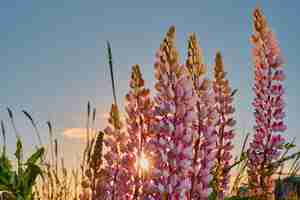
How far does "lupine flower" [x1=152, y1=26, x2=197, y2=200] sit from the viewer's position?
2.80 meters

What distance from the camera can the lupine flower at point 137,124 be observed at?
335 cm

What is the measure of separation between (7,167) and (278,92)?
422 cm

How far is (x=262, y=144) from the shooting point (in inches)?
273

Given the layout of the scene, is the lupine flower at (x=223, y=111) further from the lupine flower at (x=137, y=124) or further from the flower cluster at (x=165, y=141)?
the lupine flower at (x=137, y=124)

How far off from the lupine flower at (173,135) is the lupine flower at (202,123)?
9.4 inches

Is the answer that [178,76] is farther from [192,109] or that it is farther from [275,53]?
[275,53]

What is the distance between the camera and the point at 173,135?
9.31 ft

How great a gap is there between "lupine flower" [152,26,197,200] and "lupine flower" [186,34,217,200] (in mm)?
239

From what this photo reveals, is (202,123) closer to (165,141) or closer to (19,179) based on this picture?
(165,141)

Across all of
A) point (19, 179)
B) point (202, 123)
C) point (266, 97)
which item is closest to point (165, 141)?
point (202, 123)

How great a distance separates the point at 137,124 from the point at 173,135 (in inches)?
31.4

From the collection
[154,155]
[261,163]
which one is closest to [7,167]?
[154,155]

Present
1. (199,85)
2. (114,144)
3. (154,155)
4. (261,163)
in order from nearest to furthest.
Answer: (154,155)
(199,85)
(114,144)
(261,163)

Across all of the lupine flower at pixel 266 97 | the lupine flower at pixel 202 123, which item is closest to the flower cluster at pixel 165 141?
the lupine flower at pixel 202 123
